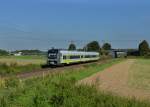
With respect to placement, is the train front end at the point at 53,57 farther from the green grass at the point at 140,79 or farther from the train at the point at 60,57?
the green grass at the point at 140,79

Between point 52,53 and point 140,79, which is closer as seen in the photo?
point 140,79

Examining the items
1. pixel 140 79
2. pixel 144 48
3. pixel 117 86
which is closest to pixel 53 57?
pixel 140 79

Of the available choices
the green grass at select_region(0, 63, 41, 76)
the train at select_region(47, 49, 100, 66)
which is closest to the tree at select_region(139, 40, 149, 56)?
the train at select_region(47, 49, 100, 66)

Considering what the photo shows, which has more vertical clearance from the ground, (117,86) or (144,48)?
(144,48)

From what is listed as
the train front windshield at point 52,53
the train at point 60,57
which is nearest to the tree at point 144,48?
the train at point 60,57

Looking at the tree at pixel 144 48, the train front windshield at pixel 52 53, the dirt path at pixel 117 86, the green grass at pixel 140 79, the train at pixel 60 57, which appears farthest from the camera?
the tree at pixel 144 48

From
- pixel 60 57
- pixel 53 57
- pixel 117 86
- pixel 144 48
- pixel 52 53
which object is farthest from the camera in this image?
pixel 144 48

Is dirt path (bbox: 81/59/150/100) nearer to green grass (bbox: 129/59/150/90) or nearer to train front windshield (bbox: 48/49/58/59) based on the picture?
green grass (bbox: 129/59/150/90)

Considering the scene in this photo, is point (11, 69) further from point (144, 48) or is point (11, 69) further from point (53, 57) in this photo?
point (144, 48)

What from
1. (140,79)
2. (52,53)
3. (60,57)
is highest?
(52,53)

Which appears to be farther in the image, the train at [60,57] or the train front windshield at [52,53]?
the train front windshield at [52,53]

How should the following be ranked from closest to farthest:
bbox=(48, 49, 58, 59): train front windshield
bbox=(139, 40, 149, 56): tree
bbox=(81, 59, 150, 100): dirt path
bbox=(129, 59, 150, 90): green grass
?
bbox=(81, 59, 150, 100): dirt path
bbox=(129, 59, 150, 90): green grass
bbox=(48, 49, 58, 59): train front windshield
bbox=(139, 40, 149, 56): tree

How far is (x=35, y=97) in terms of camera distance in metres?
13.6

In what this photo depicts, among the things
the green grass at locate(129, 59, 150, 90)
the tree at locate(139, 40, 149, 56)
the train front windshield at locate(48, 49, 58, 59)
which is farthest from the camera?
the tree at locate(139, 40, 149, 56)
